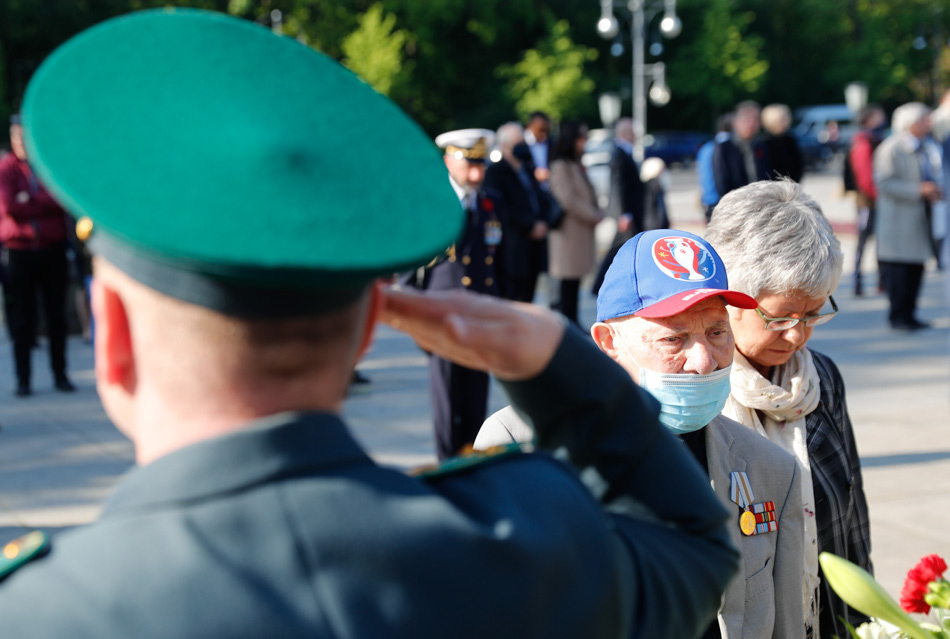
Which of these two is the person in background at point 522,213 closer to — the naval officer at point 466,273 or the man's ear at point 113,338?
the naval officer at point 466,273

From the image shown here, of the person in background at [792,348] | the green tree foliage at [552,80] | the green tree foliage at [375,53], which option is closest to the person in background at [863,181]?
A: the person in background at [792,348]

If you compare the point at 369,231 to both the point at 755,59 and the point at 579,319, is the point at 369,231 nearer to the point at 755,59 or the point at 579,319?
the point at 579,319

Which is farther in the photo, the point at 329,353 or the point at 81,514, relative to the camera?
the point at 81,514

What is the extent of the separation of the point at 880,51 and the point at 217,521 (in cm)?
6129

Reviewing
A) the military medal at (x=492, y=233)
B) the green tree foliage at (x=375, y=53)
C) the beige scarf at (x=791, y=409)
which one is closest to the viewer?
the beige scarf at (x=791, y=409)

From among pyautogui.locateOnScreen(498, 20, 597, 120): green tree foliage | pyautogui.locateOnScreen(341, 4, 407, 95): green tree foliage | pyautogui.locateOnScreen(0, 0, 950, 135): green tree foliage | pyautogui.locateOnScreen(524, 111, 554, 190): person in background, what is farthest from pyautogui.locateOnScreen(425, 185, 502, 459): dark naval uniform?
pyautogui.locateOnScreen(498, 20, 597, 120): green tree foliage

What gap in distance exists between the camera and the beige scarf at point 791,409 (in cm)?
261

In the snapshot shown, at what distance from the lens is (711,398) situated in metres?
2.36

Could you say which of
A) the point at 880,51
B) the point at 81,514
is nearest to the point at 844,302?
the point at 81,514

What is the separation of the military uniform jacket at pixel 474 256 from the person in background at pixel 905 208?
4.83 meters

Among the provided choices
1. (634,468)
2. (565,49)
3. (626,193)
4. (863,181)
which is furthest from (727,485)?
(565,49)

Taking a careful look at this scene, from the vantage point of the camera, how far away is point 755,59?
53656mm

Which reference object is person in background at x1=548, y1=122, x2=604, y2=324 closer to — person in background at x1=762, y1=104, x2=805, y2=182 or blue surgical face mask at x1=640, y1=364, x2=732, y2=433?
person in background at x1=762, y1=104, x2=805, y2=182

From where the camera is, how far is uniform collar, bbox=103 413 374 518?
0.97m
